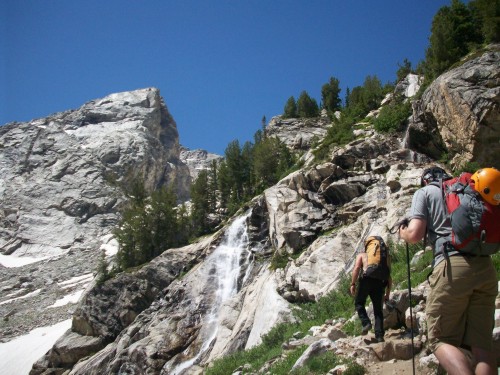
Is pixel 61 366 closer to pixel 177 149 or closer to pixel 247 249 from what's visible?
pixel 247 249

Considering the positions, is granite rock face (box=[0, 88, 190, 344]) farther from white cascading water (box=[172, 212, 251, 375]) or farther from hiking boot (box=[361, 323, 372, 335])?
hiking boot (box=[361, 323, 372, 335])

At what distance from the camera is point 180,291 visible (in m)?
34.6

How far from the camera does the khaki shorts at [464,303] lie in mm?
4645

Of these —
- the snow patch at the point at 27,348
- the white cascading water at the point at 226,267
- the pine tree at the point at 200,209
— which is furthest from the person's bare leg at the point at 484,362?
the pine tree at the point at 200,209

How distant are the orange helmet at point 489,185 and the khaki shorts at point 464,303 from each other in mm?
683

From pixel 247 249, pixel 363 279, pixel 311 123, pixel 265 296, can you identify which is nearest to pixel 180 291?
pixel 247 249

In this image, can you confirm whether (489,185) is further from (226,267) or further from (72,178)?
(72,178)

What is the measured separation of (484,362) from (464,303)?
25.2 inches

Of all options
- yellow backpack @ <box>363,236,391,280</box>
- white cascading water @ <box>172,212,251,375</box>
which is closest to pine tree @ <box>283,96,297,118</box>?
white cascading water @ <box>172,212,251,375</box>

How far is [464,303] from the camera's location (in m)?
4.68

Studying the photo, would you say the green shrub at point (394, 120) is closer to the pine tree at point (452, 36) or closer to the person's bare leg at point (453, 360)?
the pine tree at point (452, 36)

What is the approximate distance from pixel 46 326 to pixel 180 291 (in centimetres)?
2911

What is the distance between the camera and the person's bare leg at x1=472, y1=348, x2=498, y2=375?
14.7ft

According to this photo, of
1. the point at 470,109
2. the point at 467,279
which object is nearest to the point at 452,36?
the point at 470,109
